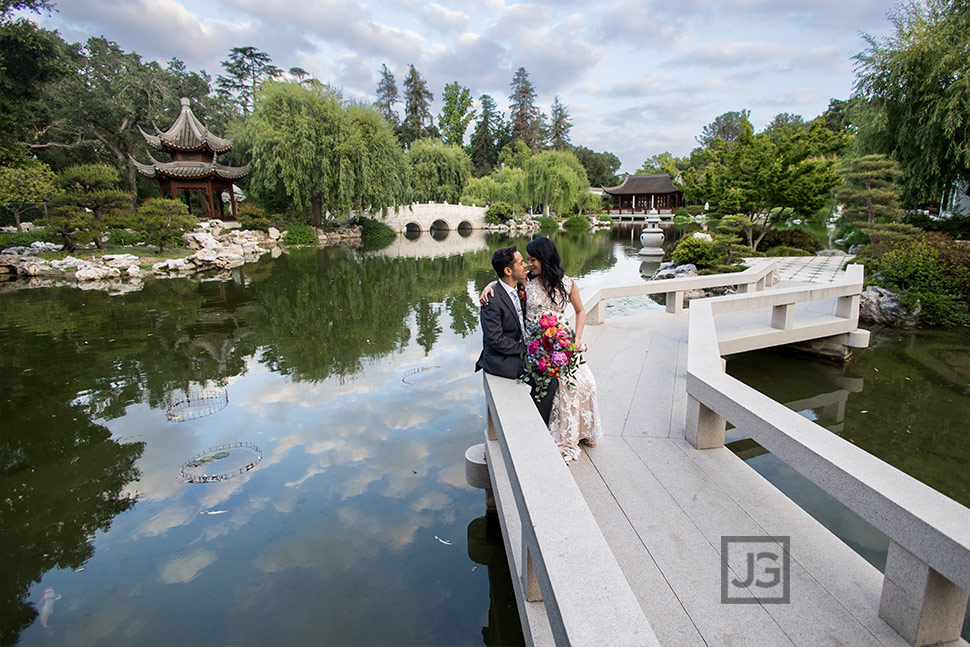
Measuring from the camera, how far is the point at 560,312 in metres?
2.95

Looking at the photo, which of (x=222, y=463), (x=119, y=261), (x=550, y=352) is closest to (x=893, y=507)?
(x=550, y=352)

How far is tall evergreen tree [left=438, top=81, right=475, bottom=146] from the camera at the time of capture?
51.2m

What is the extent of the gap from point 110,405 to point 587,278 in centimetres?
1157

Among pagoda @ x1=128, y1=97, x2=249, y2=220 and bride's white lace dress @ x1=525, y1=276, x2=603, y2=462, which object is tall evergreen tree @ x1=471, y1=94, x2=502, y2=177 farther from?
bride's white lace dress @ x1=525, y1=276, x2=603, y2=462

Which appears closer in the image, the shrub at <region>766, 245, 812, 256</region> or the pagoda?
the shrub at <region>766, 245, 812, 256</region>

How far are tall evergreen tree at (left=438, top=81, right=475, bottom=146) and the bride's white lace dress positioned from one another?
51499mm

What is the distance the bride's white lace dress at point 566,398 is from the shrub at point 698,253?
36.9 feet

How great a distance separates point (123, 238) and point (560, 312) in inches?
865

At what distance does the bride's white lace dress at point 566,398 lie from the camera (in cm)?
293

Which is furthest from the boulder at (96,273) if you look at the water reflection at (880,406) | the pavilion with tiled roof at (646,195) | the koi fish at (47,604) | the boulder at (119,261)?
the pavilion with tiled roof at (646,195)

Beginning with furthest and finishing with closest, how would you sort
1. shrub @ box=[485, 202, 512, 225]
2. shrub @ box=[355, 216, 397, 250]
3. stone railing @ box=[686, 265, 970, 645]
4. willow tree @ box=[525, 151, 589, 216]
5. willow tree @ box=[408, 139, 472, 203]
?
1. shrub @ box=[485, 202, 512, 225]
2. willow tree @ box=[408, 139, 472, 203]
3. willow tree @ box=[525, 151, 589, 216]
4. shrub @ box=[355, 216, 397, 250]
5. stone railing @ box=[686, 265, 970, 645]

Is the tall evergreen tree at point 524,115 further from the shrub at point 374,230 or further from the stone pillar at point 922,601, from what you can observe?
the stone pillar at point 922,601

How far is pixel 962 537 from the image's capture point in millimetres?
1518

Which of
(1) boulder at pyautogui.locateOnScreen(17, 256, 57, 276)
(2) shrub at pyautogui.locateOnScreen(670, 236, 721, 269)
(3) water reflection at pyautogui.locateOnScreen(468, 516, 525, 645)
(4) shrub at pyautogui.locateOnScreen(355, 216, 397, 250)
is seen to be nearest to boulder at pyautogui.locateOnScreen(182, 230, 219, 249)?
(1) boulder at pyautogui.locateOnScreen(17, 256, 57, 276)
